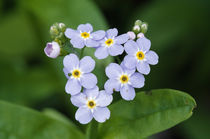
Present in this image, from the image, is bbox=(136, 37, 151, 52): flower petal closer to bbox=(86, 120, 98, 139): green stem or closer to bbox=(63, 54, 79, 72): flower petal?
bbox=(63, 54, 79, 72): flower petal

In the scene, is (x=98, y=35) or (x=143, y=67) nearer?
(x=143, y=67)

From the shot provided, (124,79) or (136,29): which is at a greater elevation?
(136,29)

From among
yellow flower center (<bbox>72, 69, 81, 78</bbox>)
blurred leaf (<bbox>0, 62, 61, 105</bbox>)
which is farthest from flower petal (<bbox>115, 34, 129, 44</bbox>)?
blurred leaf (<bbox>0, 62, 61, 105</bbox>)

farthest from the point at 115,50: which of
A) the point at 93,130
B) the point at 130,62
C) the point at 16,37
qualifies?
the point at 16,37

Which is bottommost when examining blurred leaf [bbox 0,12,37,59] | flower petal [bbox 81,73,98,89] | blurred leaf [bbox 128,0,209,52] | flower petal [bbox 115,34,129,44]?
flower petal [bbox 81,73,98,89]

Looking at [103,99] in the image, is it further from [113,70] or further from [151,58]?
[151,58]

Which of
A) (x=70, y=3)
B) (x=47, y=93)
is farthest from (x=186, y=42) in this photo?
(x=47, y=93)
